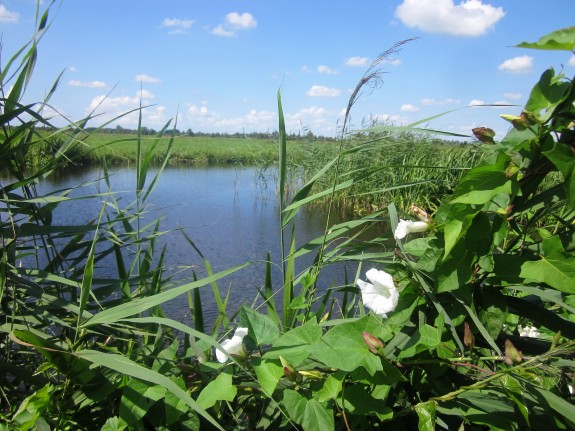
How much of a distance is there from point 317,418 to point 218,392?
7.2 inches

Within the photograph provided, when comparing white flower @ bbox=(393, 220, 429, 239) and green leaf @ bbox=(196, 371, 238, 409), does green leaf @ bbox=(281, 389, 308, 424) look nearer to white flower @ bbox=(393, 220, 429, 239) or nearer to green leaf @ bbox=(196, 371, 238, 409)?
green leaf @ bbox=(196, 371, 238, 409)

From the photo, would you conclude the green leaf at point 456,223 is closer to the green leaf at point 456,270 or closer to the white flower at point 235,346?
the green leaf at point 456,270

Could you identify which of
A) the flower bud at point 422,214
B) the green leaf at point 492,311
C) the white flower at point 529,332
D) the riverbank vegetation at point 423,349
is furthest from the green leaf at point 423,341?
the white flower at point 529,332

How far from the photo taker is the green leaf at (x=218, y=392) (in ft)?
2.87

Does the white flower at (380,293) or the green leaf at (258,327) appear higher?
the white flower at (380,293)

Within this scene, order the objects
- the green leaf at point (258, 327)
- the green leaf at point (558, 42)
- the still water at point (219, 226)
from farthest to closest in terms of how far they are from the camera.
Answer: the still water at point (219, 226) < the green leaf at point (258, 327) < the green leaf at point (558, 42)

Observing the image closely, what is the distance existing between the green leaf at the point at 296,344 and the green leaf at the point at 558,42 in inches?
23.0

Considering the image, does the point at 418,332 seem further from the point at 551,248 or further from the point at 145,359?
the point at 145,359

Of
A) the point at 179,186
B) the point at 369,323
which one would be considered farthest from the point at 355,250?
the point at 179,186

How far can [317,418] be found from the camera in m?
0.86

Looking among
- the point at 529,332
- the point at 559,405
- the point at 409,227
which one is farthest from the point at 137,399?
the point at 529,332

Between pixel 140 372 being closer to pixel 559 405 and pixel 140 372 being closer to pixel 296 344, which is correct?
pixel 296 344

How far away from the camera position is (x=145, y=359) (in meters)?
1.17

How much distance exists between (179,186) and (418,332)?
16.8 meters
